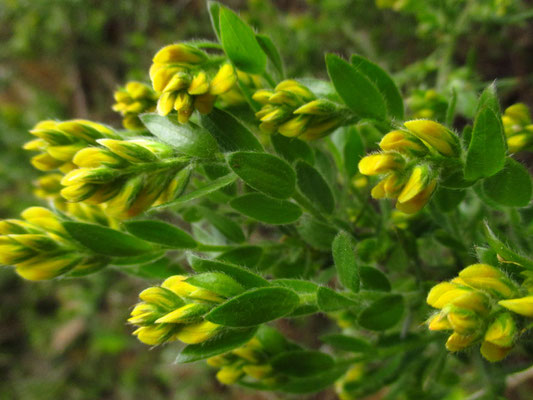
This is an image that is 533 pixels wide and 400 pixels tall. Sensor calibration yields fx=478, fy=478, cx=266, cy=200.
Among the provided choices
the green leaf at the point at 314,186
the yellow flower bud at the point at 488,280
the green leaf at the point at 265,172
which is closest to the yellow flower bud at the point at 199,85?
the green leaf at the point at 265,172

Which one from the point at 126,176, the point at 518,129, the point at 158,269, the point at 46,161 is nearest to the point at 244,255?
the point at 158,269

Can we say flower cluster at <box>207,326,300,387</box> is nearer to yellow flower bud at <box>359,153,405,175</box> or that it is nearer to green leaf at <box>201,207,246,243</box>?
green leaf at <box>201,207,246,243</box>

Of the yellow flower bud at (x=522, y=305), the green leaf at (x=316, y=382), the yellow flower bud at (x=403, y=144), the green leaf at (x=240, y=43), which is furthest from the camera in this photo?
the green leaf at (x=316, y=382)

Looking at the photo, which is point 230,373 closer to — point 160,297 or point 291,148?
point 160,297

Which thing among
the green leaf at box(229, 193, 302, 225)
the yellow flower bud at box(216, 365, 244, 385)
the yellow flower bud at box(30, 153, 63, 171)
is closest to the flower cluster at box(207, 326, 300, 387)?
the yellow flower bud at box(216, 365, 244, 385)

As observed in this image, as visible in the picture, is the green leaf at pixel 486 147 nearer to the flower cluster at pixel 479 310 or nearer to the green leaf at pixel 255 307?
the flower cluster at pixel 479 310
